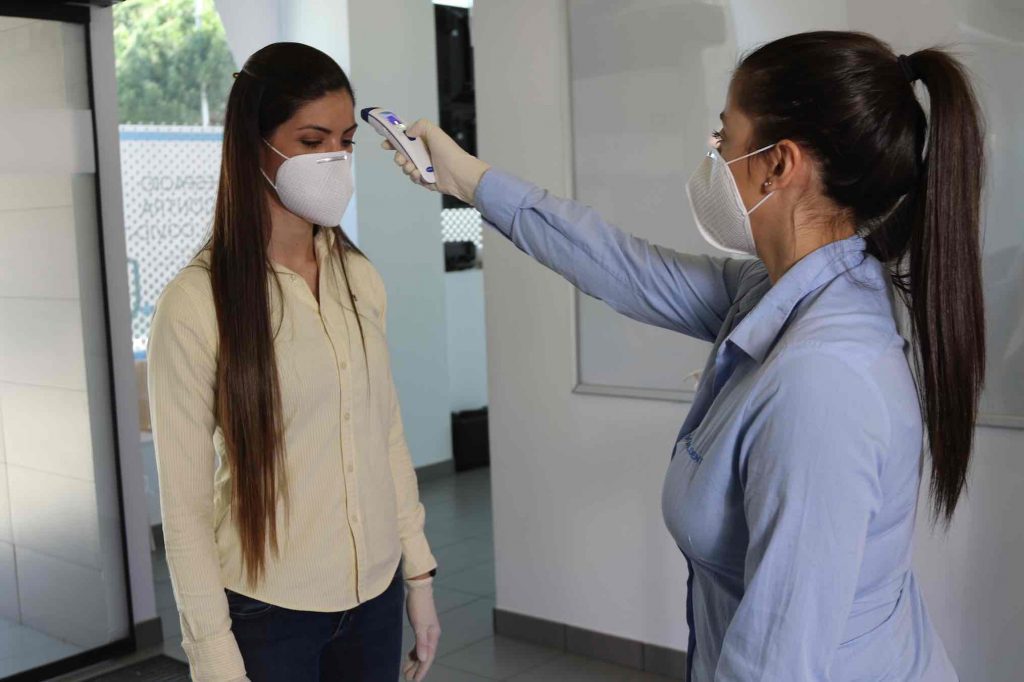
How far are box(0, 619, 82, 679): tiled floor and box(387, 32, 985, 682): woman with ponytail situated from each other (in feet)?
9.53

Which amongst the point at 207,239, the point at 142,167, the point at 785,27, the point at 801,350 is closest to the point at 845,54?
the point at 801,350

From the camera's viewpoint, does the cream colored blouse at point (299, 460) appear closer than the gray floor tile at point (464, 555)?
Yes

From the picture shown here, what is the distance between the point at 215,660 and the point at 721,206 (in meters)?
0.95

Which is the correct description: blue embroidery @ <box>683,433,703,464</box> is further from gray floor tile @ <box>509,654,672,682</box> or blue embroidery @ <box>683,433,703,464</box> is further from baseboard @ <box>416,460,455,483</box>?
baseboard @ <box>416,460,455,483</box>

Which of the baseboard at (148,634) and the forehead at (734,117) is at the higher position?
the forehead at (734,117)

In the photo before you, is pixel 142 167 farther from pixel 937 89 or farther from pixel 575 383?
pixel 937 89

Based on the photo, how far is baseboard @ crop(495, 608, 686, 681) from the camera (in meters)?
3.41

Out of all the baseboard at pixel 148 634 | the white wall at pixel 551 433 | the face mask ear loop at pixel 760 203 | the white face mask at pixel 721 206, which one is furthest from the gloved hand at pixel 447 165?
the baseboard at pixel 148 634

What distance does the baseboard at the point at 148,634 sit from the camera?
3842 mm

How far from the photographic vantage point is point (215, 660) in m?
1.54

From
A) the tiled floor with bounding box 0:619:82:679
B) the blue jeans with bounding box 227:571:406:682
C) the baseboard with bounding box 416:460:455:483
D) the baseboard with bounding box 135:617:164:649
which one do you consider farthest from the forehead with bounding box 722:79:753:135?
the baseboard with bounding box 416:460:455:483

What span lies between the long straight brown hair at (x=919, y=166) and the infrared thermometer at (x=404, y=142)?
1.81 ft

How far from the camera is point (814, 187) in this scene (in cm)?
121

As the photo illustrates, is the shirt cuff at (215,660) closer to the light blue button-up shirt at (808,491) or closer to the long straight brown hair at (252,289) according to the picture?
the long straight brown hair at (252,289)
